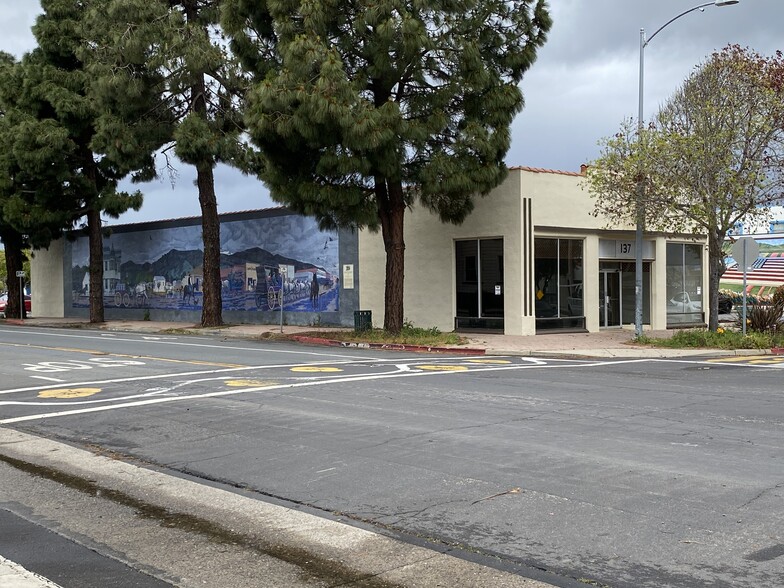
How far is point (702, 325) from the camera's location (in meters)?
32.8

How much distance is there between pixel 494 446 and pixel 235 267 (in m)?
29.5

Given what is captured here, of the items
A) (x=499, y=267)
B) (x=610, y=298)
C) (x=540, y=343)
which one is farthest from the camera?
(x=610, y=298)

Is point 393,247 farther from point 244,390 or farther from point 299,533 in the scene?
point 299,533

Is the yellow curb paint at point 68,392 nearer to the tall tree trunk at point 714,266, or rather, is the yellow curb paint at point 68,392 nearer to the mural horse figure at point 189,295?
the tall tree trunk at point 714,266

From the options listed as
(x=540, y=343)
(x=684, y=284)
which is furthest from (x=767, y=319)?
(x=684, y=284)

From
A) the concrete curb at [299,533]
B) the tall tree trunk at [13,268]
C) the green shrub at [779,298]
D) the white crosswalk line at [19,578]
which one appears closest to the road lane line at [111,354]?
the concrete curb at [299,533]

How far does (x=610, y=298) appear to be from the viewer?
3034cm

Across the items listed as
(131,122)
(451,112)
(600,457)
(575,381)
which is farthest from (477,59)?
(600,457)

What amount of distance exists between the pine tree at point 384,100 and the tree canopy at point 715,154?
3880 mm

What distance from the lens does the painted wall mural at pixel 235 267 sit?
33219 millimetres

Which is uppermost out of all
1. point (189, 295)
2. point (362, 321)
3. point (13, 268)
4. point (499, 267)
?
point (13, 268)

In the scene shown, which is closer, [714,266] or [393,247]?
[714,266]

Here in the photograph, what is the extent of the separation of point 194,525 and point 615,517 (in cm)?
320

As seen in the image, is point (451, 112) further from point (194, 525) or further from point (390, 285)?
point (194, 525)
